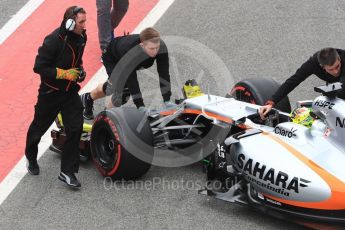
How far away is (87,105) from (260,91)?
2289 millimetres

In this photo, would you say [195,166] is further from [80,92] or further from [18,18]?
[18,18]

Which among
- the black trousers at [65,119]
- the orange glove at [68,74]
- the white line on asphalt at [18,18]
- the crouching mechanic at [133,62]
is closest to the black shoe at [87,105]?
the crouching mechanic at [133,62]

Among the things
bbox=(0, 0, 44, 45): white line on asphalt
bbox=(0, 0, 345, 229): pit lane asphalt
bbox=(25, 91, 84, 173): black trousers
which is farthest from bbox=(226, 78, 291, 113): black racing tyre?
bbox=(0, 0, 44, 45): white line on asphalt

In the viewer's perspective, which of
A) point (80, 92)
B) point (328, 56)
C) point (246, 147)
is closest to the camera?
point (328, 56)

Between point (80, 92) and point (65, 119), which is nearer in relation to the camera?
point (65, 119)

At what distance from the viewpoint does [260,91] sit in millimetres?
8711

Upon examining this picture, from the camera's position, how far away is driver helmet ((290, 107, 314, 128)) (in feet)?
24.6

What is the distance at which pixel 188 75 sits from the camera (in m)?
10.8

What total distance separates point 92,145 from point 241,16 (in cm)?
470

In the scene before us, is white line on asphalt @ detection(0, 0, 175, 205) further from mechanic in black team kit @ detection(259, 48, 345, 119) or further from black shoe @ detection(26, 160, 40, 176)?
mechanic in black team kit @ detection(259, 48, 345, 119)

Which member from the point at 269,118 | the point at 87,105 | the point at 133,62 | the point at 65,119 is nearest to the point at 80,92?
the point at 87,105

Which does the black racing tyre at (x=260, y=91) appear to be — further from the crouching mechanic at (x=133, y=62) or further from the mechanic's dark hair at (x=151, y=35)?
the mechanic's dark hair at (x=151, y=35)

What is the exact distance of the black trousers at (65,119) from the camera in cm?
812

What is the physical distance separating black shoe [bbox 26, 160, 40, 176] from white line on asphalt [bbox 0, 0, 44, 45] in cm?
391
